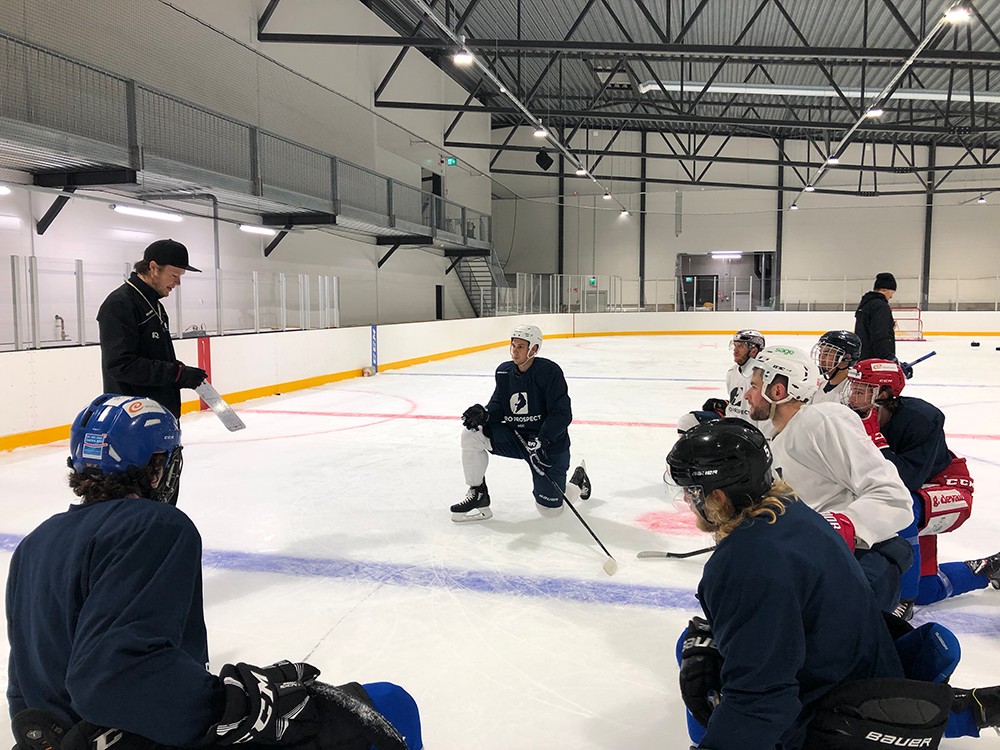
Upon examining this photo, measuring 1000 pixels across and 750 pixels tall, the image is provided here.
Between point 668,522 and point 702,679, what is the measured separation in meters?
3.01

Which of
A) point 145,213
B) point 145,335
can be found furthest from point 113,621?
point 145,213

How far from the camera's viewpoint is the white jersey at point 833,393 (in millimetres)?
3418

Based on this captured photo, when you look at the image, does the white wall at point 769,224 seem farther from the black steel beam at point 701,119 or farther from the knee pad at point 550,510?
the knee pad at point 550,510

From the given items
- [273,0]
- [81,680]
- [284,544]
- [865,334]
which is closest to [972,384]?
[865,334]

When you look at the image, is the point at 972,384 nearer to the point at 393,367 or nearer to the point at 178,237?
the point at 393,367

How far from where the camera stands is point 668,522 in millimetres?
4590

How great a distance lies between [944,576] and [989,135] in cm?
3020

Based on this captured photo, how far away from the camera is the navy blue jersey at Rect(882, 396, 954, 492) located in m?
2.99

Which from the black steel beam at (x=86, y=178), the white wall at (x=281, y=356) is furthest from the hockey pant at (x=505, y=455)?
the black steel beam at (x=86, y=178)

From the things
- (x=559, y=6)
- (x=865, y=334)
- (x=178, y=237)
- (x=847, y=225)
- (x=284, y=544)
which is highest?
(x=559, y=6)

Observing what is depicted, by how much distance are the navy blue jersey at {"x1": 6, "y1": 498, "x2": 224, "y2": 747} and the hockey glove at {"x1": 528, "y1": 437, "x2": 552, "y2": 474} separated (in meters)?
3.36

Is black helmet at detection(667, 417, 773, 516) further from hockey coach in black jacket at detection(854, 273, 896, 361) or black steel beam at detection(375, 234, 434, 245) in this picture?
black steel beam at detection(375, 234, 434, 245)

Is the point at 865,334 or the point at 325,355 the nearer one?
the point at 865,334

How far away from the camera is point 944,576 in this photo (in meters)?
3.29
